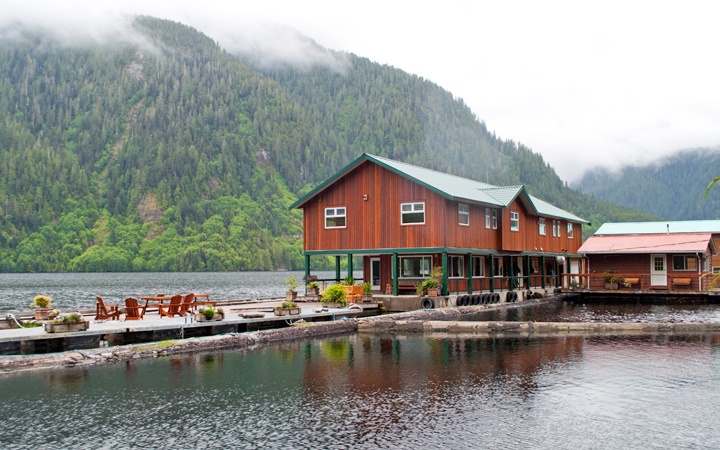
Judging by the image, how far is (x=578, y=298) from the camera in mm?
55156

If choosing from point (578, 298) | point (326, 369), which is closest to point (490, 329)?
point (326, 369)

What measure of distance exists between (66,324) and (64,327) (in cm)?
13

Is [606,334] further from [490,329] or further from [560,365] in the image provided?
[560,365]

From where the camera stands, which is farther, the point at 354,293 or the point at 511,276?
the point at 511,276

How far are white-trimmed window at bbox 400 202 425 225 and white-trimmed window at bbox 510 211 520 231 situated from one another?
1024 centimetres

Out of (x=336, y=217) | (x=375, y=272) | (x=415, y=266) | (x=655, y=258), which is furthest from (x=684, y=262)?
(x=336, y=217)

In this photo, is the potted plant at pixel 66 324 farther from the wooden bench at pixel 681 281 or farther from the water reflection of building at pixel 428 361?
the wooden bench at pixel 681 281

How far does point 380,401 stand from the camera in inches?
640

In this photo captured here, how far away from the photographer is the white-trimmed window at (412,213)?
40.6 meters

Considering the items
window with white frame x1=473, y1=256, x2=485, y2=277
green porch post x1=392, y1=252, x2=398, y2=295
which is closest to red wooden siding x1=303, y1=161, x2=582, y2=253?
green porch post x1=392, y1=252, x2=398, y2=295

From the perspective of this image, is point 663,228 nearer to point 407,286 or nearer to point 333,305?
point 407,286

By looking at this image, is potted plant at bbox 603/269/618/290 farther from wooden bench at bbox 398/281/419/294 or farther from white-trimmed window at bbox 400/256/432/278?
wooden bench at bbox 398/281/419/294

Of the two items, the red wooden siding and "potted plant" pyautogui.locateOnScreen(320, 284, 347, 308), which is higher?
the red wooden siding

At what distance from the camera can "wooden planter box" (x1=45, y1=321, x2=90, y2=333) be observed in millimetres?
23203
